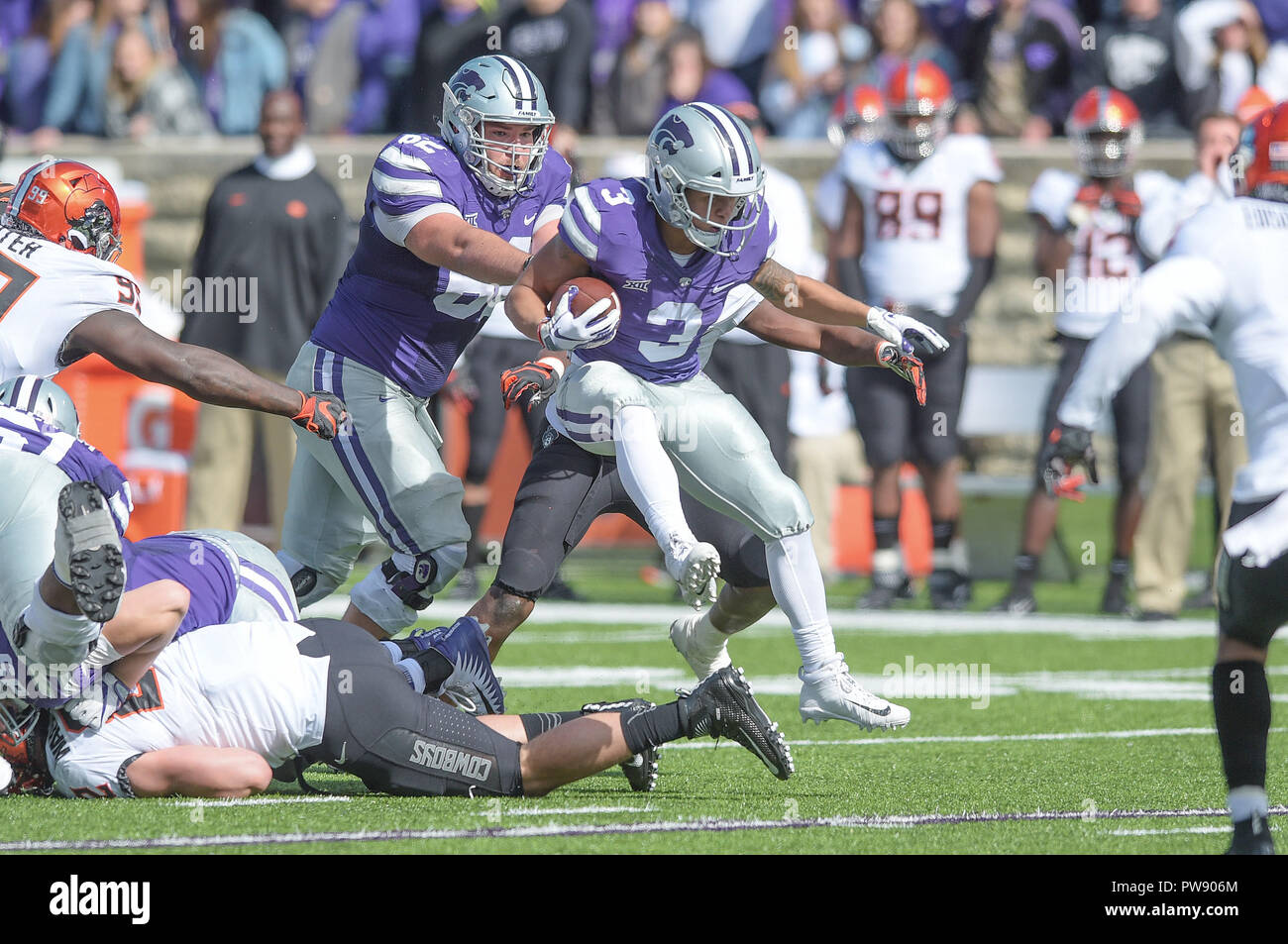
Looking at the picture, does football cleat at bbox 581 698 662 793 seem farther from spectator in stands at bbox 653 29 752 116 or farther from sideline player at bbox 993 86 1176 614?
spectator in stands at bbox 653 29 752 116

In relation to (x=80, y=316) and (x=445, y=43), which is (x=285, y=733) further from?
(x=445, y=43)

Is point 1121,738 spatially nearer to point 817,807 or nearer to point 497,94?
point 817,807

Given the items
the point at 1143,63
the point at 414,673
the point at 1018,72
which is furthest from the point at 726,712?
the point at 1018,72

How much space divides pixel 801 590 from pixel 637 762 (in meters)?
0.66

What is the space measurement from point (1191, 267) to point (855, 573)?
7.00 meters

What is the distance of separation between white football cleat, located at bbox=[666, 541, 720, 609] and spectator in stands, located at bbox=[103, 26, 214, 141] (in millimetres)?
8563

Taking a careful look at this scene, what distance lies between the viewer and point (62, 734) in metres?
4.45

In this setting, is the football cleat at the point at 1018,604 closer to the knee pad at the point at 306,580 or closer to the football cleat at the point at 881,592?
the football cleat at the point at 881,592

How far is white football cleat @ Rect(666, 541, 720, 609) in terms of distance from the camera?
473cm

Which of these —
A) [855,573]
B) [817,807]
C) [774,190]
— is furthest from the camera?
[855,573]

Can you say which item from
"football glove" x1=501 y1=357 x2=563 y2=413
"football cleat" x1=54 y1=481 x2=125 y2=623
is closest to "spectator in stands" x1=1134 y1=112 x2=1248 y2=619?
"football glove" x1=501 y1=357 x2=563 y2=413

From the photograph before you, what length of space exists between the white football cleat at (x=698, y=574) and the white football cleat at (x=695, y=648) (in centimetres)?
90

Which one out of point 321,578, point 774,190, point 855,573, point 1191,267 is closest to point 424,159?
point 321,578

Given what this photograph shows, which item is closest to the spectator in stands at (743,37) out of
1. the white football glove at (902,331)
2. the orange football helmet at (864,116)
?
the orange football helmet at (864,116)
